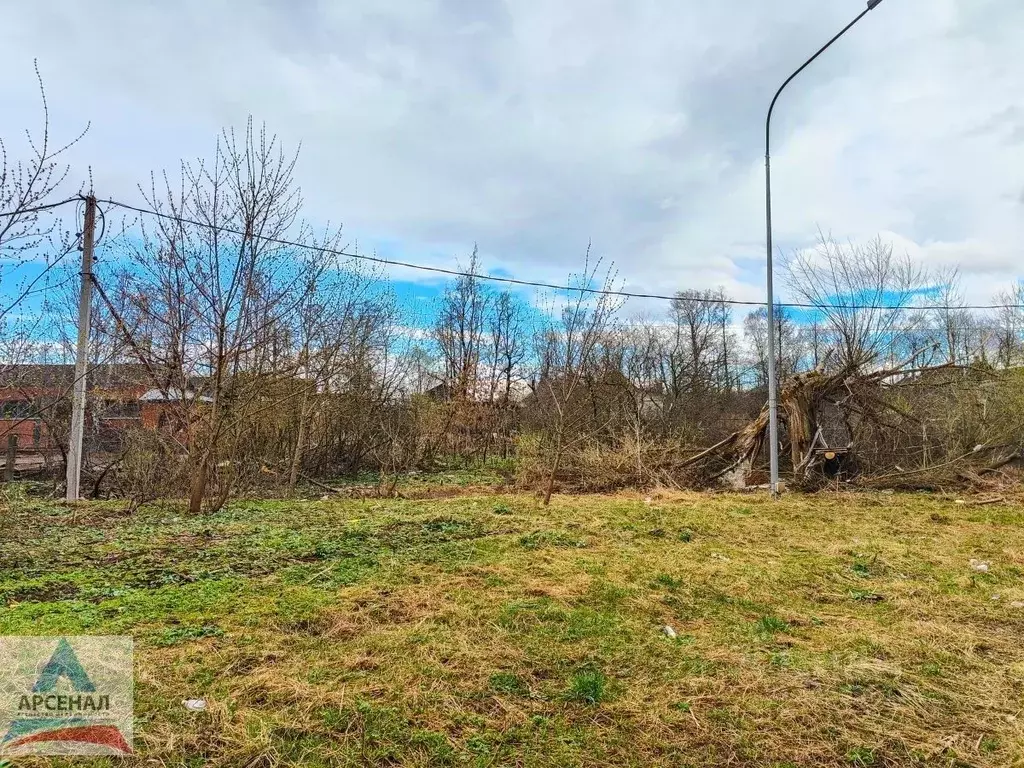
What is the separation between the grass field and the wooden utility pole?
9.29 feet

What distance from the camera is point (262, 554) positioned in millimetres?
5773

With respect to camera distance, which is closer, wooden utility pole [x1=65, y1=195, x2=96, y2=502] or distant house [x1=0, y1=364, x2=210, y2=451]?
wooden utility pole [x1=65, y1=195, x2=96, y2=502]

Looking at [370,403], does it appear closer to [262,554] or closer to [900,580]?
[262,554]

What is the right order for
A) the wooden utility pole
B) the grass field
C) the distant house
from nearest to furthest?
the grass field
the wooden utility pole
the distant house

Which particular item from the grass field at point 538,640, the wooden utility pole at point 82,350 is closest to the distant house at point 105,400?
the wooden utility pole at point 82,350

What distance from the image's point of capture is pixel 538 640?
144 inches

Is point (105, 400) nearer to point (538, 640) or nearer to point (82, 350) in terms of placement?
point (82, 350)

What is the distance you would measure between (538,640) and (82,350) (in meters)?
9.79

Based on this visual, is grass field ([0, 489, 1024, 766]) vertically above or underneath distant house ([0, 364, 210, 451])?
underneath

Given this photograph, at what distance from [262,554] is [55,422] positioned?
32.1 feet

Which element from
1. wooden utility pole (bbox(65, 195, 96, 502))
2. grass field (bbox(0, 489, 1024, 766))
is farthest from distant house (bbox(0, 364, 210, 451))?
grass field (bbox(0, 489, 1024, 766))

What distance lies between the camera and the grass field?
2.52 meters

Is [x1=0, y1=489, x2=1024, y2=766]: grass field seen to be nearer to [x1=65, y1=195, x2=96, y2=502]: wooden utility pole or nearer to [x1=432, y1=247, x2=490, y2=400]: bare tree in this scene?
[x1=65, y1=195, x2=96, y2=502]: wooden utility pole

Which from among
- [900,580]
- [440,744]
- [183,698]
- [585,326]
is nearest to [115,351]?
[585,326]
